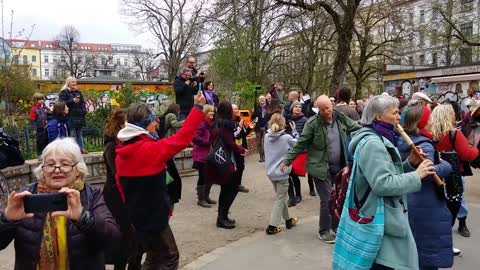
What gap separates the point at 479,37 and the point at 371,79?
28.2ft

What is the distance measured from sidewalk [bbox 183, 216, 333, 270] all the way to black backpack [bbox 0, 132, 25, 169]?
2642 mm

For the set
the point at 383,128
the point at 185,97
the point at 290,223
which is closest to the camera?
the point at 383,128

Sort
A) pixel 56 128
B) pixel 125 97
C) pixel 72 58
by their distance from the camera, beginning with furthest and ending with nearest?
pixel 72 58 → pixel 125 97 → pixel 56 128

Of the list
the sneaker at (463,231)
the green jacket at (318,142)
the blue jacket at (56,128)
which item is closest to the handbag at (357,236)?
the green jacket at (318,142)

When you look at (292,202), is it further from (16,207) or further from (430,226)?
(16,207)

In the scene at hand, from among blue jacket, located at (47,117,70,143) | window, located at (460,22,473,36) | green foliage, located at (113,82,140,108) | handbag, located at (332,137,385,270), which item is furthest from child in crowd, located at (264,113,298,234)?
window, located at (460,22,473,36)

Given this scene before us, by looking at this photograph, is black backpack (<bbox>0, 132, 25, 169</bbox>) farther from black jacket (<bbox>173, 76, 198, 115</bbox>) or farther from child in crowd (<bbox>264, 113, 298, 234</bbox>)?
black jacket (<bbox>173, 76, 198, 115</bbox>)

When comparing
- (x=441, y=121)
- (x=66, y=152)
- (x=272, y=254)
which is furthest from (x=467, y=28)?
(x=66, y=152)

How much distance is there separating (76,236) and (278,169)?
4.26 metres

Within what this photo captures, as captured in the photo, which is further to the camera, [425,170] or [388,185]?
[425,170]

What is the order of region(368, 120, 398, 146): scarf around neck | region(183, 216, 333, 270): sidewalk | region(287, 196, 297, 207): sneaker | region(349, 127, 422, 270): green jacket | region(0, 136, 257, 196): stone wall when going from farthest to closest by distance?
region(287, 196, 297, 207): sneaker, region(0, 136, 257, 196): stone wall, region(183, 216, 333, 270): sidewalk, region(368, 120, 398, 146): scarf around neck, region(349, 127, 422, 270): green jacket

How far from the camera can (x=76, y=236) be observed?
2.43 m

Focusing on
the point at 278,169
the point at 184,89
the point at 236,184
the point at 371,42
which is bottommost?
the point at 236,184

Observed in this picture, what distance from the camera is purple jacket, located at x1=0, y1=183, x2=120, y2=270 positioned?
2371mm
